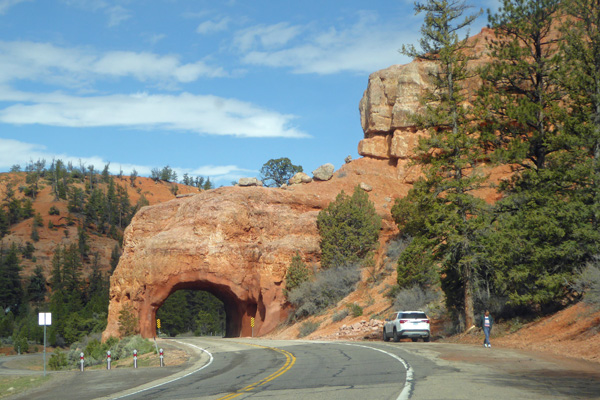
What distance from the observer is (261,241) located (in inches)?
2265

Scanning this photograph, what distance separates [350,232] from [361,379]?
128 ft

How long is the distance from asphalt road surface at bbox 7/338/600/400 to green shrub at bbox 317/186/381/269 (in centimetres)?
2997

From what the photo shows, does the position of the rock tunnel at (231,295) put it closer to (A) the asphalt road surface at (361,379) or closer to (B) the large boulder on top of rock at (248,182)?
(B) the large boulder on top of rock at (248,182)

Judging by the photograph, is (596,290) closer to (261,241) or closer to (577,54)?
(577,54)

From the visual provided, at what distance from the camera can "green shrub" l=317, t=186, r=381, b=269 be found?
173 feet

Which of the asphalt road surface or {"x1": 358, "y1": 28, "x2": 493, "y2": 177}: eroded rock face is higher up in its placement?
{"x1": 358, "y1": 28, "x2": 493, "y2": 177}: eroded rock face

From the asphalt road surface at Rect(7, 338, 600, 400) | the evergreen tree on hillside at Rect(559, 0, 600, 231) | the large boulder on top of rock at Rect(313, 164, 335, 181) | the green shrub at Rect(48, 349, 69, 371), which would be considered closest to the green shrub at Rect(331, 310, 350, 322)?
the green shrub at Rect(48, 349, 69, 371)

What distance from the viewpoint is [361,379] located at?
14.2 m

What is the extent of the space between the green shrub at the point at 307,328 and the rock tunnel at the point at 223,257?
257 inches

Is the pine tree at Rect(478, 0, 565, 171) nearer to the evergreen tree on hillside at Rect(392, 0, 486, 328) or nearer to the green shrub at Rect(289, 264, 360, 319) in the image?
the evergreen tree on hillside at Rect(392, 0, 486, 328)

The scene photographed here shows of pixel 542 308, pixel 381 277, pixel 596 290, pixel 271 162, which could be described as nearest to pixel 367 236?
pixel 381 277

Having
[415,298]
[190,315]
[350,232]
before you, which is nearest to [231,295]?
[350,232]

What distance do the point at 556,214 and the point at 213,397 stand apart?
1834cm

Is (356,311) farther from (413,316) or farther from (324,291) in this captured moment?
(413,316)
